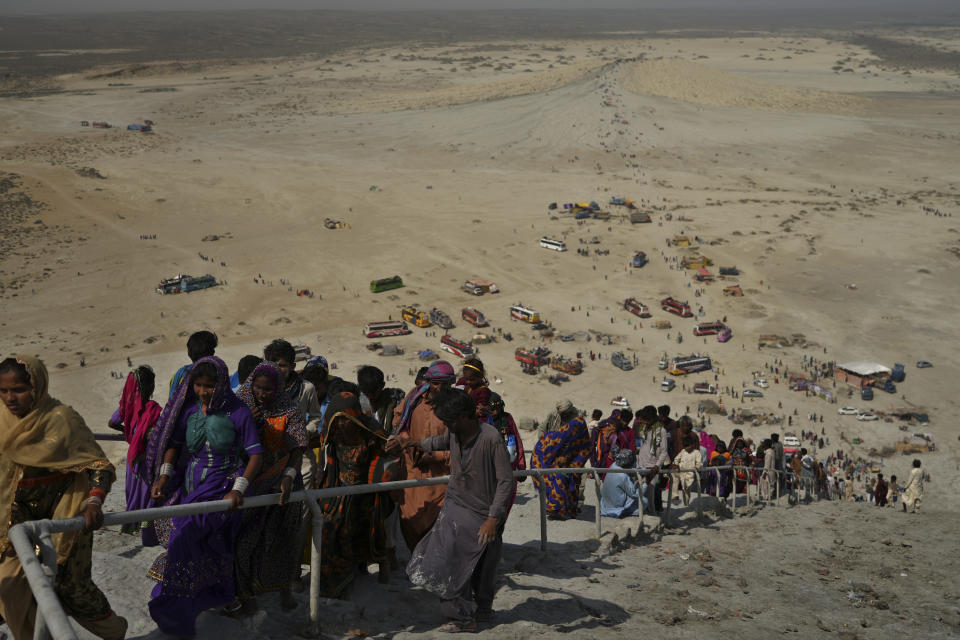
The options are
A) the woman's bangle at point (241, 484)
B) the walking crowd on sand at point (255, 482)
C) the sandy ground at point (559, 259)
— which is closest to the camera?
the walking crowd on sand at point (255, 482)

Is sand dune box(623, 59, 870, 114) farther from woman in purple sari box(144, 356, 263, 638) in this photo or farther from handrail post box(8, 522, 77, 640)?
handrail post box(8, 522, 77, 640)

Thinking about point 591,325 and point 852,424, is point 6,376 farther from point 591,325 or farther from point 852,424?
point 591,325

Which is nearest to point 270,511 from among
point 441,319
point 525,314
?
point 441,319

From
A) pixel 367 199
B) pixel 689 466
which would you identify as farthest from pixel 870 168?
pixel 689 466

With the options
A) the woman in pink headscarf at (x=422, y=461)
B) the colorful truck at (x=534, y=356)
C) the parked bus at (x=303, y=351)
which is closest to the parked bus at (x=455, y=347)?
the colorful truck at (x=534, y=356)

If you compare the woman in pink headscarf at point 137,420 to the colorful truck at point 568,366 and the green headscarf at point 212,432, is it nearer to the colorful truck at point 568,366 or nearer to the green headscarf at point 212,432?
the green headscarf at point 212,432
